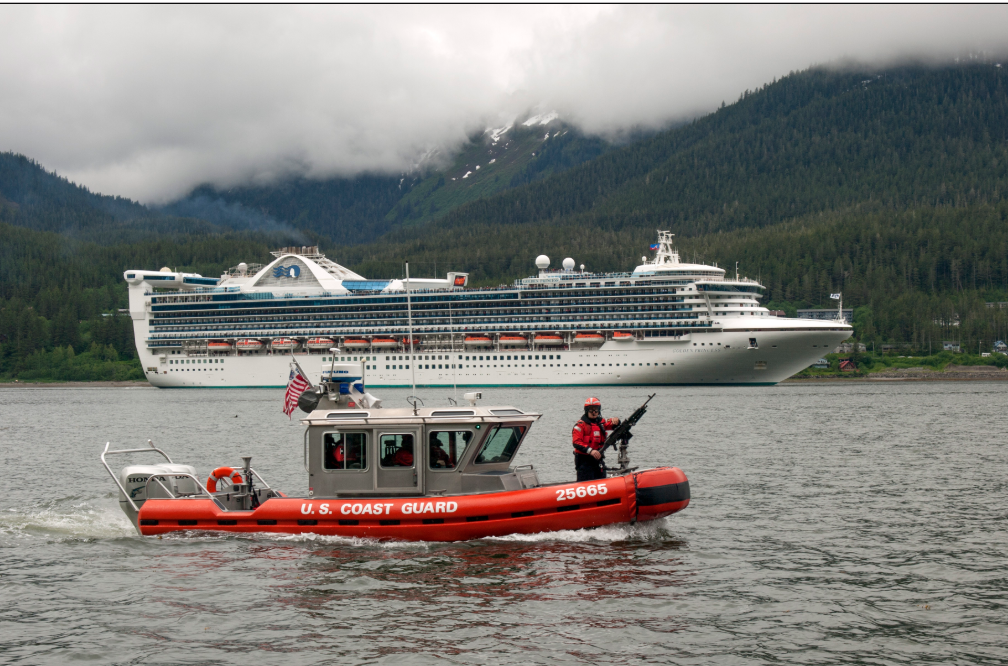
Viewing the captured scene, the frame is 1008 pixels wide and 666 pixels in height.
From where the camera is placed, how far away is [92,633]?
13953 millimetres

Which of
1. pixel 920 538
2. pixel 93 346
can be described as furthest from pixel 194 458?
pixel 93 346

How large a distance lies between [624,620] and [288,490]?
1451cm

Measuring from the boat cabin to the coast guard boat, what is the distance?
0.02 m

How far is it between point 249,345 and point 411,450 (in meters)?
93.9

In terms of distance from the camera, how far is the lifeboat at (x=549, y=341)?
95688mm

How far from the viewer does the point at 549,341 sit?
3770 inches

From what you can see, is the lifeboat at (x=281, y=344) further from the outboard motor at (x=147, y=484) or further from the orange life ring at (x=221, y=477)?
the orange life ring at (x=221, y=477)

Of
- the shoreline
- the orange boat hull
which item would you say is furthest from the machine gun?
the shoreline

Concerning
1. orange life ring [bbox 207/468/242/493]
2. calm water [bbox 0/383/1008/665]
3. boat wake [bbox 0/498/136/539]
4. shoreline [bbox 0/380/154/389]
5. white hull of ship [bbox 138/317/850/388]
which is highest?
white hull of ship [bbox 138/317/850/388]

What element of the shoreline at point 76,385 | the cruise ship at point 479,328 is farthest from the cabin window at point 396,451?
the shoreline at point 76,385

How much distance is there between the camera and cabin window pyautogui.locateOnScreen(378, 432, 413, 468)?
18562 millimetres

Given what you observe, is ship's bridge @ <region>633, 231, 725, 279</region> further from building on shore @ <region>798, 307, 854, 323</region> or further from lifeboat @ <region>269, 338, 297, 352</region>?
building on shore @ <region>798, 307, 854, 323</region>

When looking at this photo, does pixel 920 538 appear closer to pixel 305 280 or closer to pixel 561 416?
pixel 561 416

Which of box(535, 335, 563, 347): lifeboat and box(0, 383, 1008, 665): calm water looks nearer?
box(0, 383, 1008, 665): calm water
